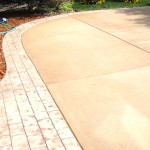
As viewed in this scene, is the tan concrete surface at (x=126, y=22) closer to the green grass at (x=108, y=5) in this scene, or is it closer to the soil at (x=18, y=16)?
the green grass at (x=108, y=5)

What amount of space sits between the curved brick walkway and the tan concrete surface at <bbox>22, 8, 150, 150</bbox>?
0.18 metres

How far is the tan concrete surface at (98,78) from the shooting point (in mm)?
4152

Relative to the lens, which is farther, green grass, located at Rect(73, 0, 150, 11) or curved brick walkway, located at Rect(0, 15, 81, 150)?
green grass, located at Rect(73, 0, 150, 11)

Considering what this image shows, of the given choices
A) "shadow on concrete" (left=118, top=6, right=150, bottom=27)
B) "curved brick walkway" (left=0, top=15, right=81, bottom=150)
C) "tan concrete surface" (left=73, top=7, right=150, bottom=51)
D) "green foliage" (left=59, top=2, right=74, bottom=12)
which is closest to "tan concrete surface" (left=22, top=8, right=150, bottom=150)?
"tan concrete surface" (left=73, top=7, right=150, bottom=51)

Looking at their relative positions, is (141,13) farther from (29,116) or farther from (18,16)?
(29,116)

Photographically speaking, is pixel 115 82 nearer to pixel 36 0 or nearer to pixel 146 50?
pixel 146 50

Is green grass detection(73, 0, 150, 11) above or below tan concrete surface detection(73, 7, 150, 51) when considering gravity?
above

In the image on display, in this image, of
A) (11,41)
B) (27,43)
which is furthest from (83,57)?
(11,41)

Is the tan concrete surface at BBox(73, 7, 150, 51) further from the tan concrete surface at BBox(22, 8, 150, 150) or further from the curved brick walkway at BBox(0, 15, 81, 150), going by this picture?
the curved brick walkway at BBox(0, 15, 81, 150)

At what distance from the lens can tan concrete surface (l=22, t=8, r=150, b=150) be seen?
4.15 m

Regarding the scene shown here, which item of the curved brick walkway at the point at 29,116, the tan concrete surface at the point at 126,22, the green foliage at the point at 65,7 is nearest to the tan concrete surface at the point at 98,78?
the tan concrete surface at the point at 126,22

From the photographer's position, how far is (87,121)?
4438 millimetres

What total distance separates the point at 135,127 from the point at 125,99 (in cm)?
93

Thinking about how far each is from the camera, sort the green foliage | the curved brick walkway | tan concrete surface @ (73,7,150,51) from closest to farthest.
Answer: the curved brick walkway → tan concrete surface @ (73,7,150,51) → the green foliage
